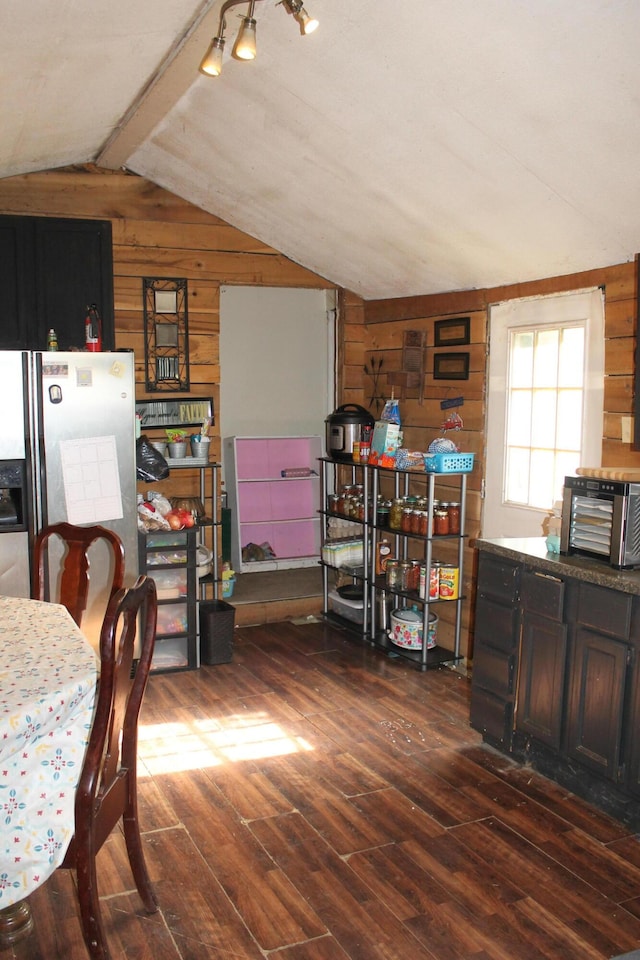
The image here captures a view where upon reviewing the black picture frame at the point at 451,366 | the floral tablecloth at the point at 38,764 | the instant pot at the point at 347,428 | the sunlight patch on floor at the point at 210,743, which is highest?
the black picture frame at the point at 451,366

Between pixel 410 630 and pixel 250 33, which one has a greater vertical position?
pixel 250 33

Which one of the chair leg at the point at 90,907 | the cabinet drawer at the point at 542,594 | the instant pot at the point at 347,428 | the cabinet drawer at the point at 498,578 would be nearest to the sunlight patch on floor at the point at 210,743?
the cabinet drawer at the point at 498,578

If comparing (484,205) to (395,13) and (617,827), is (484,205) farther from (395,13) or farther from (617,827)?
(617,827)

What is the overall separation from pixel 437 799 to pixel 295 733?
2.63ft

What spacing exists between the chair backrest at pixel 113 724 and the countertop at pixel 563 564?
1606mm

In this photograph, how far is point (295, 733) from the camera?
3668 millimetres

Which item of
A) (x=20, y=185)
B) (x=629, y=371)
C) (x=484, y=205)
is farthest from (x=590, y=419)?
(x=20, y=185)

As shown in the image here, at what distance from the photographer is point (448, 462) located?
4348 mm

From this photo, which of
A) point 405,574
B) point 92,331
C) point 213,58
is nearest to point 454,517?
point 405,574

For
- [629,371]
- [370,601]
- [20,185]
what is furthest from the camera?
[370,601]

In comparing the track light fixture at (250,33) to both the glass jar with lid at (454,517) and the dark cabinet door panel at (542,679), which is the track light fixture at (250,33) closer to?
the dark cabinet door panel at (542,679)

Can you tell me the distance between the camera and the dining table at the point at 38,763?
6.13ft

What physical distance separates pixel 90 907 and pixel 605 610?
6.22ft

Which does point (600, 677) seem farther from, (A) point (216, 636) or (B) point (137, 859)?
(A) point (216, 636)
